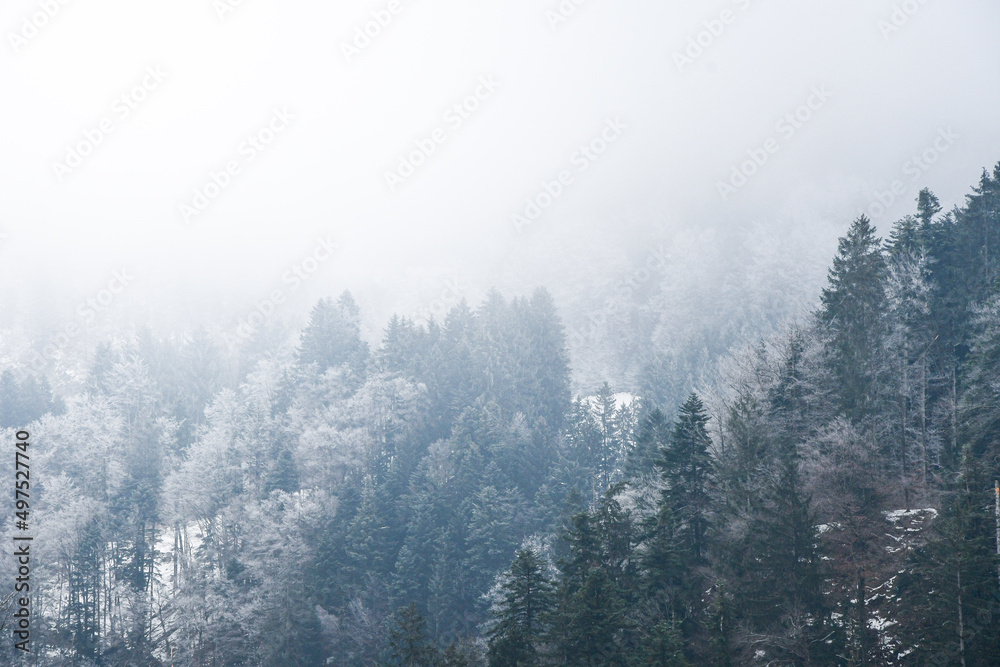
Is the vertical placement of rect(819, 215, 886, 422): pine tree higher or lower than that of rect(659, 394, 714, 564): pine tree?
higher

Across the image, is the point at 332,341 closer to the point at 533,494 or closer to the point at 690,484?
the point at 533,494

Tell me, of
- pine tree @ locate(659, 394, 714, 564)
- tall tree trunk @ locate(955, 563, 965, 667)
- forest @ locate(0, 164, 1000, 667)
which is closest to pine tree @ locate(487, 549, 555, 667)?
forest @ locate(0, 164, 1000, 667)

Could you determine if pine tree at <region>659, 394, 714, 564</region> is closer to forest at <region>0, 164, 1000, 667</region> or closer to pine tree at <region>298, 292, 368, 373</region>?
forest at <region>0, 164, 1000, 667</region>

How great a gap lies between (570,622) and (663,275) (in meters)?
109

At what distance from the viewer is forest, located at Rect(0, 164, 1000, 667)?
26.6 m

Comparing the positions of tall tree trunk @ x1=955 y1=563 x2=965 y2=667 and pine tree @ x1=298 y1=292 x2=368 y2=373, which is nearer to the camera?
tall tree trunk @ x1=955 y1=563 x2=965 y2=667

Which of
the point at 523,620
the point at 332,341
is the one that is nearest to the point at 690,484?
the point at 523,620

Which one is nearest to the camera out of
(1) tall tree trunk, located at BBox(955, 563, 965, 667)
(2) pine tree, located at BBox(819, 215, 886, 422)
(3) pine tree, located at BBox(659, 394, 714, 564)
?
(1) tall tree trunk, located at BBox(955, 563, 965, 667)

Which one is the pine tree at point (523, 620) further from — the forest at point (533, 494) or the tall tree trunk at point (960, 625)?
the tall tree trunk at point (960, 625)

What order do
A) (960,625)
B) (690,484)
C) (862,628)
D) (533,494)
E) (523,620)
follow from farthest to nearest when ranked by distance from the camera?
(533,494) < (690,484) < (523,620) < (862,628) < (960,625)

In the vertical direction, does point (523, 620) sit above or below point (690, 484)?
below

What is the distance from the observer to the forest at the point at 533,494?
2656 centimetres

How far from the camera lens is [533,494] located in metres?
60.5

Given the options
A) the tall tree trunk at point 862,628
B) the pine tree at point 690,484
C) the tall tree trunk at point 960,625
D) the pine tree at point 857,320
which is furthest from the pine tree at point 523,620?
the pine tree at point 857,320
